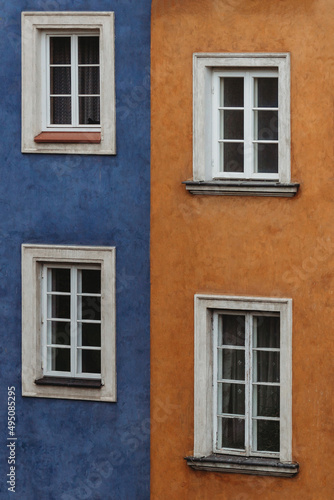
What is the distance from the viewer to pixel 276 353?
19.5 metres

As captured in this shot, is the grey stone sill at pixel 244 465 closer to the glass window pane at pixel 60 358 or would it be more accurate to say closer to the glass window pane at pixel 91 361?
the glass window pane at pixel 91 361

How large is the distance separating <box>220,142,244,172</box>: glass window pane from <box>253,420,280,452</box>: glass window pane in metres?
3.69

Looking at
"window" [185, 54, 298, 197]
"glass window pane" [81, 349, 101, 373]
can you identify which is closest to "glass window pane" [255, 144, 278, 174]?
"window" [185, 54, 298, 197]

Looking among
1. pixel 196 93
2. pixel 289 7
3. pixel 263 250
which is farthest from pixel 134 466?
pixel 289 7

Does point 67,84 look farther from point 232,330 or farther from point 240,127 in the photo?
point 232,330

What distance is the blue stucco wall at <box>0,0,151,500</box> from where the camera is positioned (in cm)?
1980

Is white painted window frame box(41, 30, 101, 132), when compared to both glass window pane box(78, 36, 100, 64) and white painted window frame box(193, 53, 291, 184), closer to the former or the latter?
glass window pane box(78, 36, 100, 64)

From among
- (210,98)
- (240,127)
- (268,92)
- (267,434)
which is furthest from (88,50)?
(267,434)

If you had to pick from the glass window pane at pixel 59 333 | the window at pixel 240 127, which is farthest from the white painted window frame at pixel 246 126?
the glass window pane at pixel 59 333

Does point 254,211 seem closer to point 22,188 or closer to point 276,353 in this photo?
point 276,353

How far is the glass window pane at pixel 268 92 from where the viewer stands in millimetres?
19234

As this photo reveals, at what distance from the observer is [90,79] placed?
20.2 m

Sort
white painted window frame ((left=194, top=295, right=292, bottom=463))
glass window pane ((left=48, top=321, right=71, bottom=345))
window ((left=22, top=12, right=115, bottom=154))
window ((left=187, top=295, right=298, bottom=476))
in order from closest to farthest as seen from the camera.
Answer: white painted window frame ((left=194, top=295, right=292, bottom=463))
window ((left=187, top=295, right=298, bottom=476))
window ((left=22, top=12, right=115, bottom=154))
glass window pane ((left=48, top=321, right=71, bottom=345))

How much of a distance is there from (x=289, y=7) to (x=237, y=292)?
4.07m
